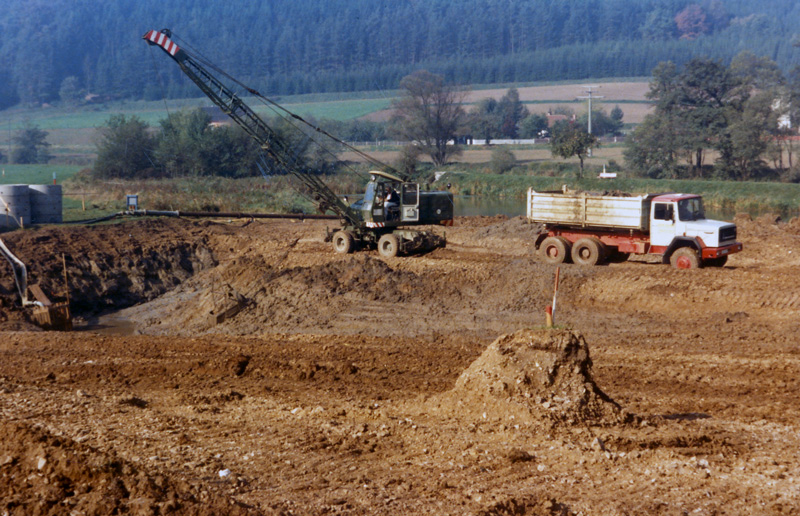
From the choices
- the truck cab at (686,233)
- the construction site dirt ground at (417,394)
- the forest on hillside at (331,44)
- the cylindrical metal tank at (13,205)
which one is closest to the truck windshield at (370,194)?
the construction site dirt ground at (417,394)

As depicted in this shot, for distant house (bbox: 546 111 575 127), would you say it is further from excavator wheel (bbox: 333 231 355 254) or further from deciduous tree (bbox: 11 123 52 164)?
excavator wheel (bbox: 333 231 355 254)

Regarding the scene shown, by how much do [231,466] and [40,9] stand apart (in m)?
142

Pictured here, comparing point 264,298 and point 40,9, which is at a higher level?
point 40,9

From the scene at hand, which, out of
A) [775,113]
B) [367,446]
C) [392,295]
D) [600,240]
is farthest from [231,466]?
[775,113]

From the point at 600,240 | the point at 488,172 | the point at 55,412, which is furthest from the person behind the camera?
the point at 488,172

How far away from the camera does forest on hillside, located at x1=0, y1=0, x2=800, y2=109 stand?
10775 cm

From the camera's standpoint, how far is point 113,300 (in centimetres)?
2159

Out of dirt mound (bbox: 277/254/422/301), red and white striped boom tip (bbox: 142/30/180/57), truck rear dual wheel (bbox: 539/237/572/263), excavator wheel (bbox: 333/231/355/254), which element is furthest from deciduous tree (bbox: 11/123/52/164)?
truck rear dual wheel (bbox: 539/237/572/263)

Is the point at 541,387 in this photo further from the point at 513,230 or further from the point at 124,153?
the point at 124,153

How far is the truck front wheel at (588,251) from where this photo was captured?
19.2m

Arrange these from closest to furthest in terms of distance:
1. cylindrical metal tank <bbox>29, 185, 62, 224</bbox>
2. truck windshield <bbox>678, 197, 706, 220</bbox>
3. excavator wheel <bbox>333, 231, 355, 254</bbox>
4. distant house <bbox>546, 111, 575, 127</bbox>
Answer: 1. truck windshield <bbox>678, 197, 706, 220</bbox>
2. excavator wheel <bbox>333, 231, 355, 254</bbox>
3. cylindrical metal tank <bbox>29, 185, 62, 224</bbox>
4. distant house <bbox>546, 111, 575, 127</bbox>

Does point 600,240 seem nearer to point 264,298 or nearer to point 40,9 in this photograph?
point 264,298

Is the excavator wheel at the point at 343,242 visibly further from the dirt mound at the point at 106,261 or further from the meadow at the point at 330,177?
the meadow at the point at 330,177

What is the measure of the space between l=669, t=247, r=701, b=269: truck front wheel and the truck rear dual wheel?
2744 millimetres
